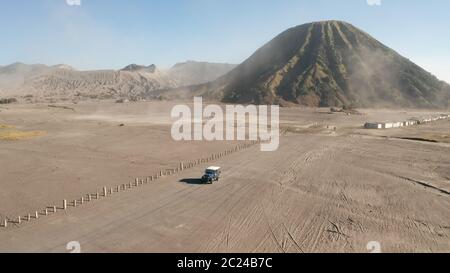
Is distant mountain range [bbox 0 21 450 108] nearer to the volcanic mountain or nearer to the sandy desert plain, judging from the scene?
the volcanic mountain

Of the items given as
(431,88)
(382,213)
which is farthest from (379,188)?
(431,88)

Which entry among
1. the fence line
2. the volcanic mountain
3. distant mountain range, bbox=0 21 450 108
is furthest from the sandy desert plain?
the volcanic mountain

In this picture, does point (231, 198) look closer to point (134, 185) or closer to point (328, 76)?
point (134, 185)

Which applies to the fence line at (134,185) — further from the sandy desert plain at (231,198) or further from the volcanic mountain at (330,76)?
the volcanic mountain at (330,76)
